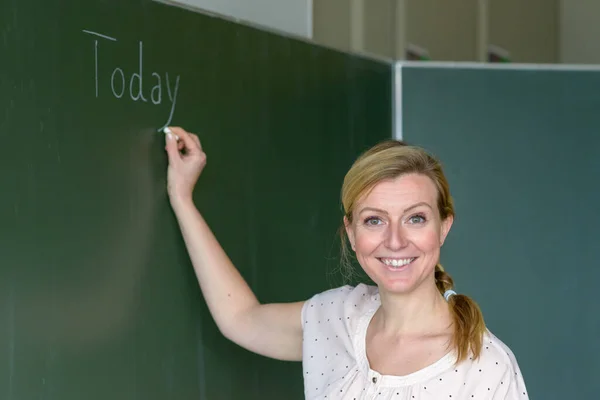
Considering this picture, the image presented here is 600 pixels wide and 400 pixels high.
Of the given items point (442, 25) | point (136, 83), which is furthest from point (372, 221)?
point (442, 25)

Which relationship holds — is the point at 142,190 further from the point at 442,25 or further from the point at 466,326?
the point at 442,25

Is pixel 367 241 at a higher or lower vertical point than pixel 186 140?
lower

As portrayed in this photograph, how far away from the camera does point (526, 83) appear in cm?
334

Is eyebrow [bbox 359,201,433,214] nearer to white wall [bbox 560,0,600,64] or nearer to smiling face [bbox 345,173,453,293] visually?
smiling face [bbox 345,173,453,293]

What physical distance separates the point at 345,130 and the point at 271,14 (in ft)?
1.53

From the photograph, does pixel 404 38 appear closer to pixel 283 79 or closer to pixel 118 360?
pixel 283 79

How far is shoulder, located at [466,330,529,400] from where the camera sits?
2023 millimetres

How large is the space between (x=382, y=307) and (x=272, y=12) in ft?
4.13

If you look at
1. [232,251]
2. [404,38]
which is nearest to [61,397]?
[232,251]

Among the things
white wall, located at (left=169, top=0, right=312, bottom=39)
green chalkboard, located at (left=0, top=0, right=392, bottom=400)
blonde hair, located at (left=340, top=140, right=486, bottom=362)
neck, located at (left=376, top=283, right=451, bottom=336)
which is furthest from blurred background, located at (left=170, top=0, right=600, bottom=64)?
neck, located at (left=376, top=283, right=451, bottom=336)

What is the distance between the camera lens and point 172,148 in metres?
2.22

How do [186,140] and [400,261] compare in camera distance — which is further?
[186,140]

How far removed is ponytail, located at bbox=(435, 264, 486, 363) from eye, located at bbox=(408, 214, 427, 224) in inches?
8.0

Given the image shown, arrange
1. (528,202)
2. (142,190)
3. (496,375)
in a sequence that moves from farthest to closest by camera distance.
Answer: (528,202)
(142,190)
(496,375)
